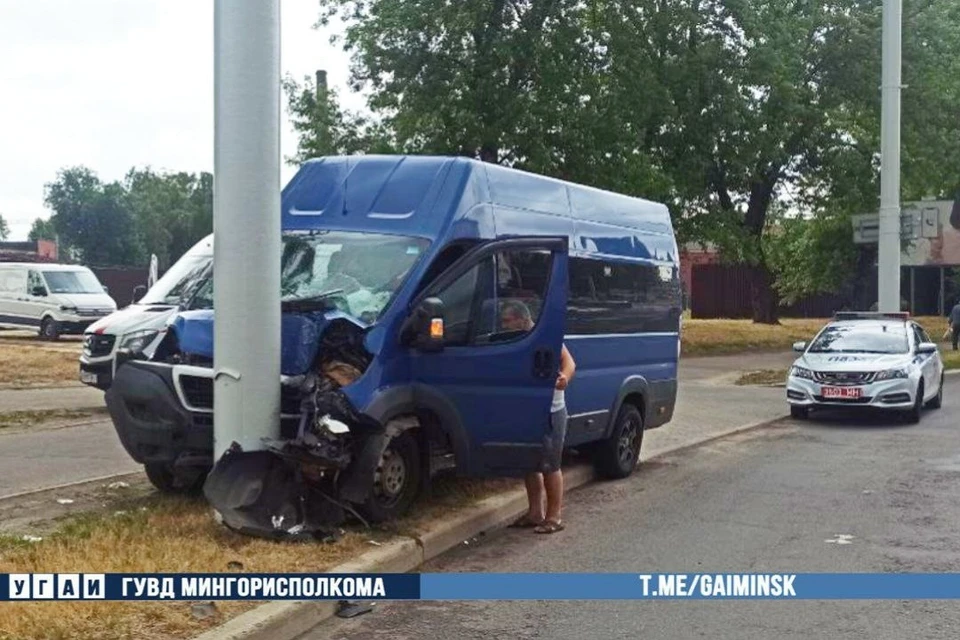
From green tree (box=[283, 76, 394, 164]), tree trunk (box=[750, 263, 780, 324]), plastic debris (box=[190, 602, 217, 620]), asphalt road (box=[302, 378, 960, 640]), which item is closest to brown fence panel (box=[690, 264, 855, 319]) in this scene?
tree trunk (box=[750, 263, 780, 324])

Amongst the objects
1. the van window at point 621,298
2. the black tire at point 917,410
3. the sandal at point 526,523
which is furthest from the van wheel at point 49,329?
the sandal at point 526,523

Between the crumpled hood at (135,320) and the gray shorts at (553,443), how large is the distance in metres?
5.13

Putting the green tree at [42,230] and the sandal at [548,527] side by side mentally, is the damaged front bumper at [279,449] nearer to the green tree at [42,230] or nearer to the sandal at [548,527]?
the sandal at [548,527]

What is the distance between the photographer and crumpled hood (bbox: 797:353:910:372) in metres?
15.7

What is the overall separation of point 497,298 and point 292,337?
155 cm

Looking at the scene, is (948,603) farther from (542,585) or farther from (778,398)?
(778,398)

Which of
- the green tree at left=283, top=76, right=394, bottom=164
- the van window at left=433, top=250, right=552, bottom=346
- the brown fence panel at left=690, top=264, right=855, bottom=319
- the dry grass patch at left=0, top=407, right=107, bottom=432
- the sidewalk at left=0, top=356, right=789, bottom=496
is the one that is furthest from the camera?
the brown fence panel at left=690, top=264, right=855, bottom=319

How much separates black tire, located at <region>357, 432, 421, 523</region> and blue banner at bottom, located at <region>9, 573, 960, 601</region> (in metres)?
0.74

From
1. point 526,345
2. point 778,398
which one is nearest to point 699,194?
point 778,398

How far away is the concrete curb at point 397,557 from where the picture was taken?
545 centimetres

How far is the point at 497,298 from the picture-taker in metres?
8.10

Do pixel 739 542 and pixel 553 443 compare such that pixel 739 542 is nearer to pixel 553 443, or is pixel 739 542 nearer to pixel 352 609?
pixel 553 443

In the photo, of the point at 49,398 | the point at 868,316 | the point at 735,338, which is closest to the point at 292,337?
the point at 49,398

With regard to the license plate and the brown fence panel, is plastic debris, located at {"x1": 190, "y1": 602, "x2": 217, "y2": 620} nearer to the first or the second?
the license plate
